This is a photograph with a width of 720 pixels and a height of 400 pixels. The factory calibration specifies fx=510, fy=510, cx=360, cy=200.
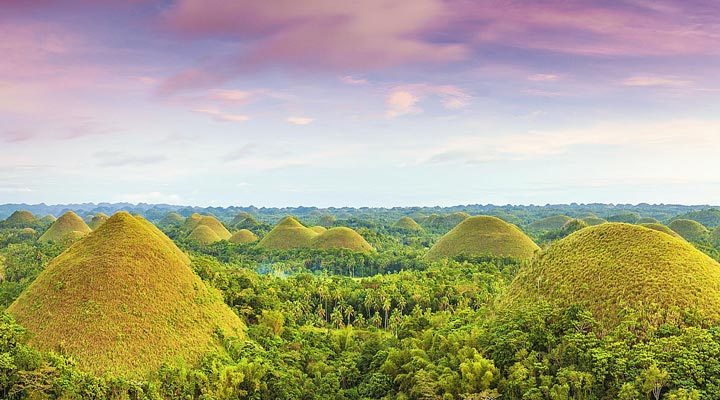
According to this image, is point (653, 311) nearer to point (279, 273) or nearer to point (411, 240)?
point (279, 273)

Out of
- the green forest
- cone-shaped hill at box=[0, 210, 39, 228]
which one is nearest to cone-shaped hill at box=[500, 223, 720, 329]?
the green forest

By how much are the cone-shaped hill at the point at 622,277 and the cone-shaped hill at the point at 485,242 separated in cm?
2961

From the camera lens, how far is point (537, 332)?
24859 millimetres

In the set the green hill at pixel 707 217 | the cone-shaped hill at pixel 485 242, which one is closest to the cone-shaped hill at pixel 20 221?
the cone-shaped hill at pixel 485 242

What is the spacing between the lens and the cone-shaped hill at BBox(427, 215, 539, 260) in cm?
6378

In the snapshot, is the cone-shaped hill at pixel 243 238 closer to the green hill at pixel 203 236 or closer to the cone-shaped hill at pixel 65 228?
the green hill at pixel 203 236

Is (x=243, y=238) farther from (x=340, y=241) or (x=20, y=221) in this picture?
(x=20, y=221)

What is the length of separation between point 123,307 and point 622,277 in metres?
26.5

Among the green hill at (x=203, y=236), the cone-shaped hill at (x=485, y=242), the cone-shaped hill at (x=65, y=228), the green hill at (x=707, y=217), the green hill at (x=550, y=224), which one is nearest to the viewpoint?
the cone-shaped hill at (x=485, y=242)

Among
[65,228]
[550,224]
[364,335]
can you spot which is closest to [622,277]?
[364,335]

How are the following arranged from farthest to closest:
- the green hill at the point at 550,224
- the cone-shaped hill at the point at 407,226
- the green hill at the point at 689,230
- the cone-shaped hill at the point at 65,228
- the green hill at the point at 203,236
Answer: the green hill at the point at 550,224 → the cone-shaped hill at the point at 407,226 → the green hill at the point at 689,230 → the green hill at the point at 203,236 → the cone-shaped hill at the point at 65,228

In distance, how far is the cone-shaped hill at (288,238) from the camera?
80562 mm

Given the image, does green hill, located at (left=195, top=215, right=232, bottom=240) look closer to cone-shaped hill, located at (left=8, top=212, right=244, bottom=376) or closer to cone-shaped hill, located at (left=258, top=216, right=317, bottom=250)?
cone-shaped hill, located at (left=258, top=216, right=317, bottom=250)

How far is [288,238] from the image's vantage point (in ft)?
270
